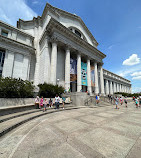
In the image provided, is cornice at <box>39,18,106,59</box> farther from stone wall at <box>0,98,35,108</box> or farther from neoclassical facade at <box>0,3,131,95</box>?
stone wall at <box>0,98,35,108</box>

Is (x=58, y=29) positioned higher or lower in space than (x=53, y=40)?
higher

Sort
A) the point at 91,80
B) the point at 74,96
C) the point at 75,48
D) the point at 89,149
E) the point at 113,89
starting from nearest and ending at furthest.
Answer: the point at 89,149
the point at 74,96
the point at 75,48
the point at 91,80
the point at 113,89

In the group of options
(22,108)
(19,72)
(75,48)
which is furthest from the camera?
(75,48)

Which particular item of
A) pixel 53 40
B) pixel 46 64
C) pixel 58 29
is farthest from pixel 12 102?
pixel 58 29

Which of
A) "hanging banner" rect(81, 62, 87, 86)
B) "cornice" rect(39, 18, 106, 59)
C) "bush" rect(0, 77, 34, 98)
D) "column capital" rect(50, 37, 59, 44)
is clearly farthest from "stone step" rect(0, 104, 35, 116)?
"cornice" rect(39, 18, 106, 59)

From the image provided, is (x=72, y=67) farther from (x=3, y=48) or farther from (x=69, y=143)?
(x=69, y=143)

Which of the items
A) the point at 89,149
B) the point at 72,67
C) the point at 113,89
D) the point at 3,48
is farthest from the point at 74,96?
the point at 113,89

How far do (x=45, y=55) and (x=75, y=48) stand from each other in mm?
8652

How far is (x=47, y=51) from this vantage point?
1778 cm

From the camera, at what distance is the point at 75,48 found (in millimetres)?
21500

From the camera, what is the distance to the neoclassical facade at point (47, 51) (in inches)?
671

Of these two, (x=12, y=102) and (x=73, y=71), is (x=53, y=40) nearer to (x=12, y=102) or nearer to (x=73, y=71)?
(x=73, y=71)

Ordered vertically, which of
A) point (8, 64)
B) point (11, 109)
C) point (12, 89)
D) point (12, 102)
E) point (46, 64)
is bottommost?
point (11, 109)

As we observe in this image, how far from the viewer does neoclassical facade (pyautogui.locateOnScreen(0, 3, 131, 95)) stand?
1703cm
